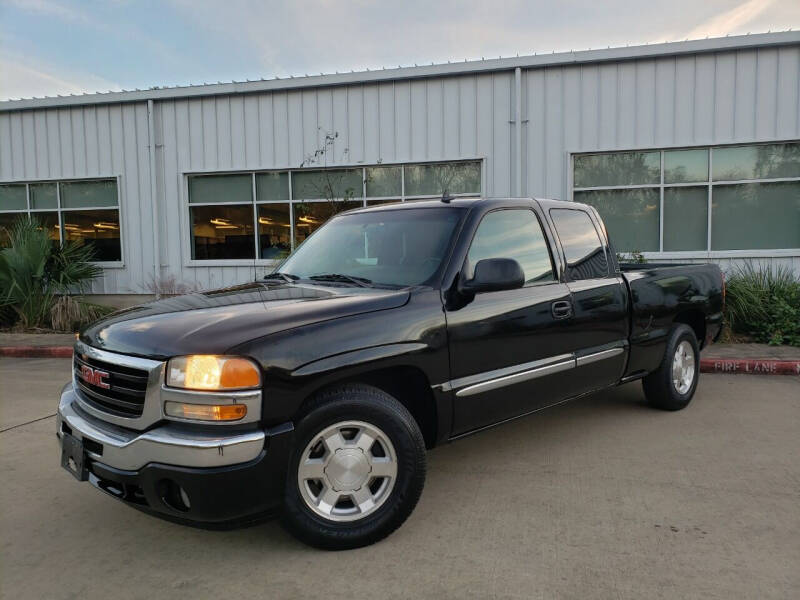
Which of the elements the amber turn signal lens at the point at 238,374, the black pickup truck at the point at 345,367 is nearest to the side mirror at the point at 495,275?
the black pickup truck at the point at 345,367

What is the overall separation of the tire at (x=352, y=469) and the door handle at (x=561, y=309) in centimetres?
147

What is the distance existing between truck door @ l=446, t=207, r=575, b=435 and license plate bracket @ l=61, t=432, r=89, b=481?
189 cm

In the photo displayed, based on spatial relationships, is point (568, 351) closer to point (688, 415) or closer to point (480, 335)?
point (480, 335)

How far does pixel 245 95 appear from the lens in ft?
39.2

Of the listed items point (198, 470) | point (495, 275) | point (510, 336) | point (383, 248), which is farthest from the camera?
point (383, 248)

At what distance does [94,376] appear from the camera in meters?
3.04

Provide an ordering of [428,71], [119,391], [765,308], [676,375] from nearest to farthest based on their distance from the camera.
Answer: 1. [119,391]
2. [676,375]
3. [765,308]
4. [428,71]

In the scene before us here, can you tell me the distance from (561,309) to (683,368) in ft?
7.05

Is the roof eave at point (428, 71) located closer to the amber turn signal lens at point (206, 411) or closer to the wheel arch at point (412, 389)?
the wheel arch at point (412, 389)

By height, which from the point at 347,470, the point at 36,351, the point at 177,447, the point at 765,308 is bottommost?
the point at 36,351

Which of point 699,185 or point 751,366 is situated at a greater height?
point 699,185

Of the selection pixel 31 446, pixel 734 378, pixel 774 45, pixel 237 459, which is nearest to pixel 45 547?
pixel 237 459

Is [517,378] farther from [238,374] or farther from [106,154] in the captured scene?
[106,154]

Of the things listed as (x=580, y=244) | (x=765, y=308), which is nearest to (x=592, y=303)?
(x=580, y=244)
